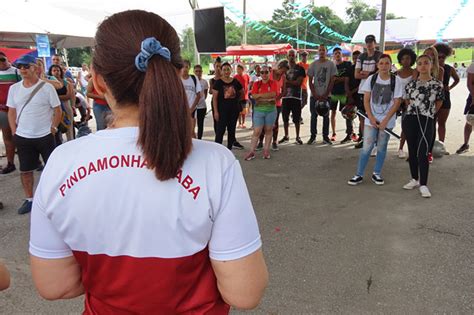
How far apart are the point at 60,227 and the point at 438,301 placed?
2.63 meters

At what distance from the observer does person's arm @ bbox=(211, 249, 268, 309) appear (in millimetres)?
1091

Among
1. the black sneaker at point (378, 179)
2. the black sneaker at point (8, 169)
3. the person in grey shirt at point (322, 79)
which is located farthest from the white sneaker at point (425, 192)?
the black sneaker at point (8, 169)

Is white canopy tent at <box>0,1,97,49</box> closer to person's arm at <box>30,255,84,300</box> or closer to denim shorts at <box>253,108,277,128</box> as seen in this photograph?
denim shorts at <box>253,108,277,128</box>

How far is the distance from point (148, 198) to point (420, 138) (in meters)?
4.47

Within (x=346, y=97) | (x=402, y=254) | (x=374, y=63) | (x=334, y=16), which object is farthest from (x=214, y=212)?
(x=334, y=16)

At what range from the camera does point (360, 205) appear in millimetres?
4594

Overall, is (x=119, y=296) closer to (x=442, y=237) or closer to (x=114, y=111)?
(x=114, y=111)

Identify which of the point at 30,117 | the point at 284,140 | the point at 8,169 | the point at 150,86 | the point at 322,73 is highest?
the point at 322,73

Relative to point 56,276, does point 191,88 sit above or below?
above

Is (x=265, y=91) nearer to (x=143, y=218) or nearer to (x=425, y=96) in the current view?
(x=425, y=96)

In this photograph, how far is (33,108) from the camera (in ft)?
14.5

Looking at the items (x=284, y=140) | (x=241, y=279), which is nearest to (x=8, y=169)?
(x=284, y=140)

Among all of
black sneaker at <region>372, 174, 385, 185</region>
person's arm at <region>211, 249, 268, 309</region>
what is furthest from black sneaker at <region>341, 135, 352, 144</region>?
person's arm at <region>211, 249, 268, 309</region>

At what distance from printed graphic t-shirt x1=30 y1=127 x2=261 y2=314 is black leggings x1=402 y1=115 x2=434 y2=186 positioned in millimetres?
4236
